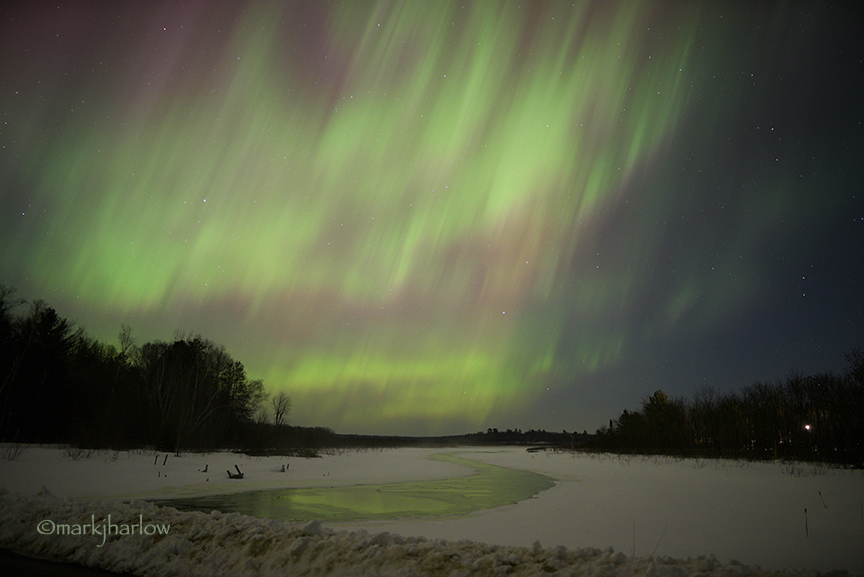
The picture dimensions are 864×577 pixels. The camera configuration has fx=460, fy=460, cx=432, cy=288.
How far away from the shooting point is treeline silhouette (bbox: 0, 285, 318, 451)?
150ft

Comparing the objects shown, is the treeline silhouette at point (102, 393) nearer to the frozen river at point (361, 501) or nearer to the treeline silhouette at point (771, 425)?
the frozen river at point (361, 501)

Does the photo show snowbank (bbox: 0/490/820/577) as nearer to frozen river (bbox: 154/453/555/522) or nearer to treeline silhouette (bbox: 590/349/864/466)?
frozen river (bbox: 154/453/555/522)

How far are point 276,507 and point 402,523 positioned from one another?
6.35m

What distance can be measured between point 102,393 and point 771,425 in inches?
3417

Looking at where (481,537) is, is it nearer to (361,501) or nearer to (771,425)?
(361,501)

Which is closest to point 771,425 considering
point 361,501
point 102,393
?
point 361,501

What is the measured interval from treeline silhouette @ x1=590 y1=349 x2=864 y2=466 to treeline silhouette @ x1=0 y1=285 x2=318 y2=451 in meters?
64.1

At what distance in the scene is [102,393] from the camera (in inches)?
2293

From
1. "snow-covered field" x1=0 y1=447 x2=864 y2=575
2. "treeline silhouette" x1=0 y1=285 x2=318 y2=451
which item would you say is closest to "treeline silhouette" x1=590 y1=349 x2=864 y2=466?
"snow-covered field" x1=0 y1=447 x2=864 y2=575

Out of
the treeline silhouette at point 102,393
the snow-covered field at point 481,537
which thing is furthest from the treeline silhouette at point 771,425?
the treeline silhouette at point 102,393

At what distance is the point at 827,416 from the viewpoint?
56.5 metres

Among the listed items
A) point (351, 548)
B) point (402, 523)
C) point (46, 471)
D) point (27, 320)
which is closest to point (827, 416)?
point (402, 523)

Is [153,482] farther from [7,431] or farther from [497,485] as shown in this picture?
[7,431]

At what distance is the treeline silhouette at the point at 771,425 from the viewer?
4553cm
